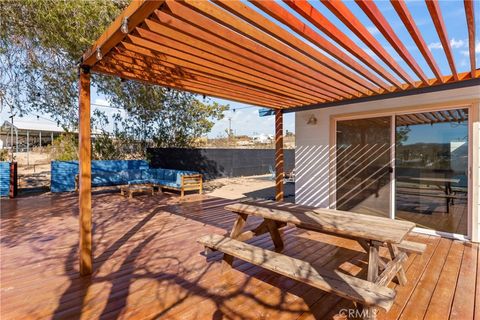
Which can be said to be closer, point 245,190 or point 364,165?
point 364,165

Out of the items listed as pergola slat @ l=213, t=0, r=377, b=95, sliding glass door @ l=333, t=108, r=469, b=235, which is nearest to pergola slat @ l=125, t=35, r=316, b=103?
pergola slat @ l=213, t=0, r=377, b=95

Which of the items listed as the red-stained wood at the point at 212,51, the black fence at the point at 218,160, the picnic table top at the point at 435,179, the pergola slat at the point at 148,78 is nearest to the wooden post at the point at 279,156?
the pergola slat at the point at 148,78

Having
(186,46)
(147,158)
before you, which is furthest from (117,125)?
(186,46)

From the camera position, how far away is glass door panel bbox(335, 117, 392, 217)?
445cm

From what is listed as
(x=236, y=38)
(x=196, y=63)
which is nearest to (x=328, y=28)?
(x=236, y=38)

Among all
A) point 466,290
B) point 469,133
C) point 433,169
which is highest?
point 469,133

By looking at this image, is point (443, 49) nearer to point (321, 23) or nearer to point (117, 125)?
point (321, 23)

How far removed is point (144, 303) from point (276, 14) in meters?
2.35

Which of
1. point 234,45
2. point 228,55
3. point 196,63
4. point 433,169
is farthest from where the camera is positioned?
point 433,169

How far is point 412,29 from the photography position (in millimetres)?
1982

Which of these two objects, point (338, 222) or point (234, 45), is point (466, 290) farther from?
point (234, 45)

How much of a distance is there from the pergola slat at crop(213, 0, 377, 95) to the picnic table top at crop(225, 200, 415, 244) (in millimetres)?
1518

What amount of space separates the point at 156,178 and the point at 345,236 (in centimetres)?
707

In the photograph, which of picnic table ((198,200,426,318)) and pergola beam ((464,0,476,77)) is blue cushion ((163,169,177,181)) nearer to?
picnic table ((198,200,426,318))
